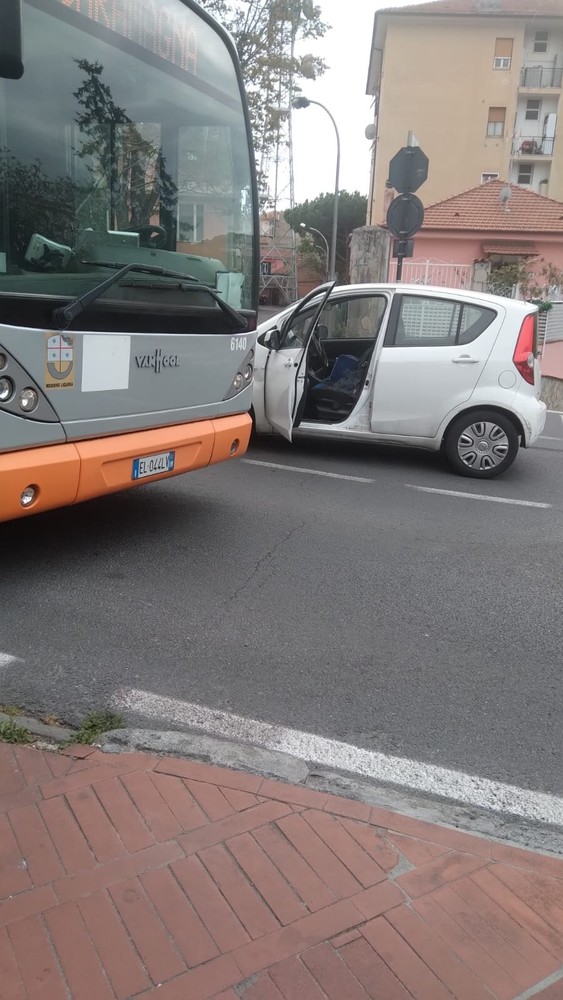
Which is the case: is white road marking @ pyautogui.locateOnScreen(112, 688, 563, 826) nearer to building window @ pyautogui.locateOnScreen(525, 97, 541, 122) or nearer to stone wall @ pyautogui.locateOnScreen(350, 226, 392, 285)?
stone wall @ pyautogui.locateOnScreen(350, 226, 392, 285)

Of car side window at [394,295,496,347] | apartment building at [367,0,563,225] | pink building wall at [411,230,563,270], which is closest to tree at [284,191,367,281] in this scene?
apartment building at [367,0,563,225]

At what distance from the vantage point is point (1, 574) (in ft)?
15.4

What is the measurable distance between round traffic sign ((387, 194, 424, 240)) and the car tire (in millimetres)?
4566

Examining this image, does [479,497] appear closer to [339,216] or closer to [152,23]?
[152,23]

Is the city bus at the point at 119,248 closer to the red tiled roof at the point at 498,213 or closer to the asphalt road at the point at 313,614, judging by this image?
the asphalt road at the point at 313,614

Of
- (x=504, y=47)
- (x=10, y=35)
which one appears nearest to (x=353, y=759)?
(x=10, y=35)

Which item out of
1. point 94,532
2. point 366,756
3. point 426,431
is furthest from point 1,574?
point 426,431

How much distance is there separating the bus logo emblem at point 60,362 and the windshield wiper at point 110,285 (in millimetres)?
72

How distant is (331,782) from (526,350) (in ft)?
18.4

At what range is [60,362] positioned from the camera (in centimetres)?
422

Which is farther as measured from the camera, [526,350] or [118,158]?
[526,350]

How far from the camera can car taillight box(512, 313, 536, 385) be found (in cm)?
752

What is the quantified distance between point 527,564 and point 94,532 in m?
2.87

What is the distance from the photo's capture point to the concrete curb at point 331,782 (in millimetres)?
2711
